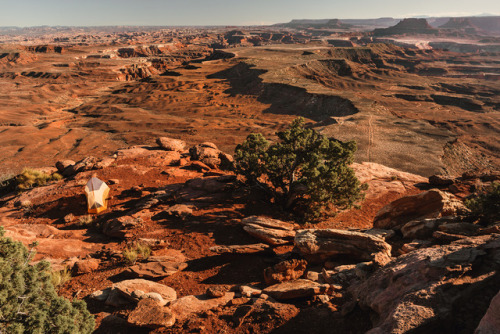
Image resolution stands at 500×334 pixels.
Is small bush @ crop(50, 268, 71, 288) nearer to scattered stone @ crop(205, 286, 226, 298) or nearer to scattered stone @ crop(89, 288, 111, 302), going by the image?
scattered stone @ crop(89, 288, 111, 302)

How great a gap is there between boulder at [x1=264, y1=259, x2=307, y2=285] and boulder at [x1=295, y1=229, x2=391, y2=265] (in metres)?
0.89

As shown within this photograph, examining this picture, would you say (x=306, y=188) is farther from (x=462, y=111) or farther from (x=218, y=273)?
(x=462, y=111)

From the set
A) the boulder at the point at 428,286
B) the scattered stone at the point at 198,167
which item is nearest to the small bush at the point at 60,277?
the boulder at the point at 428,286

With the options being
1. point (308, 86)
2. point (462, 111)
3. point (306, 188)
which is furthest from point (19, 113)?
point (462, 111)

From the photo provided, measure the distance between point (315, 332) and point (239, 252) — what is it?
15.2 ft

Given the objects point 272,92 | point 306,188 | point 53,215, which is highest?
point 272,92

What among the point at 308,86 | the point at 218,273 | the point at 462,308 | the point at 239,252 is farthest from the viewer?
the point at 308,86

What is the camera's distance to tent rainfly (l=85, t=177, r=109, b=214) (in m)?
14.6

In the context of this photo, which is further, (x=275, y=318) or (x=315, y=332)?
(x=275, y=318)

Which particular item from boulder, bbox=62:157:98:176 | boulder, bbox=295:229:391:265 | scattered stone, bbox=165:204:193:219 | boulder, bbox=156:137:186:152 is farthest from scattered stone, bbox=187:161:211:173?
boulder, bbox=295:229:391:265

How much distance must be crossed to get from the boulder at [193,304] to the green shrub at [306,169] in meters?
7.36

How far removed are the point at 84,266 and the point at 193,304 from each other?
4.85 meters

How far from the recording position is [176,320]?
6.36 m

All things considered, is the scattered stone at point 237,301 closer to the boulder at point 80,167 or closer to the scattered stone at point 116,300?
the scattered stone at point 116,300
